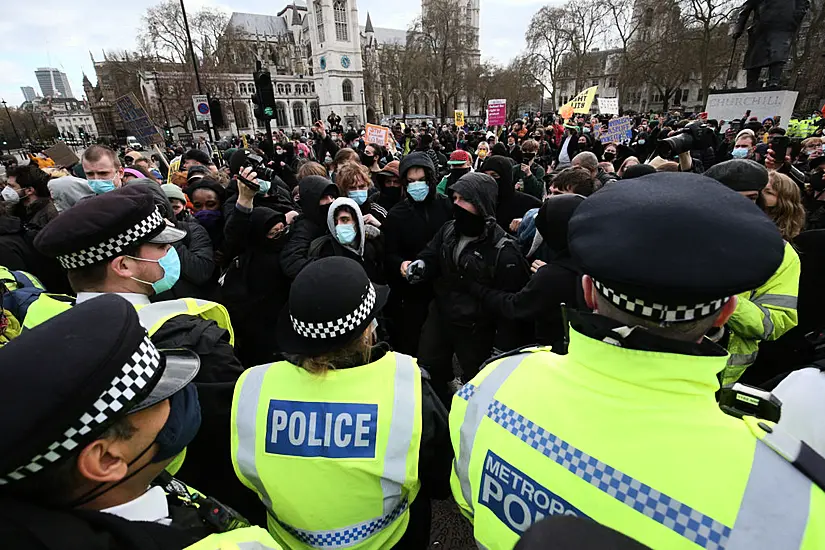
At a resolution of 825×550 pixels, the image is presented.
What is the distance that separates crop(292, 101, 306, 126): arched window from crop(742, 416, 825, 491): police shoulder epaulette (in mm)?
78607

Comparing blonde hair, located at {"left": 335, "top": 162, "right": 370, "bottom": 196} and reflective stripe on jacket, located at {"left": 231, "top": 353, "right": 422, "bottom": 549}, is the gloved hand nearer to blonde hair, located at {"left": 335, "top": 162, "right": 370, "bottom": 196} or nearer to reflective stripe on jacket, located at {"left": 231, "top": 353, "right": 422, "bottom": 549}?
blonde hair, located at {"left": 335, "top": 162, "right": 370, "bottom": 196}

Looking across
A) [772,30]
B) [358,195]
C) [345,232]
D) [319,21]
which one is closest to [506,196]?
[358,195]

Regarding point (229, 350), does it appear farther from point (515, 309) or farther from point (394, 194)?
point (394, 194)

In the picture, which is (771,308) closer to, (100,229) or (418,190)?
(418,190)

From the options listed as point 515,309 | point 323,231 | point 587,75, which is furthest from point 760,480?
point 587,75

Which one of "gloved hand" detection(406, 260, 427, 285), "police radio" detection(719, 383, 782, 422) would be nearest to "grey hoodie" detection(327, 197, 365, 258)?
"gloved hand" detection(406, 260, 427, 285)

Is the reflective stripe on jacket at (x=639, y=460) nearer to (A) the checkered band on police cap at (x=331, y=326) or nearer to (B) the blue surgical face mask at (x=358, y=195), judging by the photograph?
(A) the checkered band on police cap at (x=331, y=326)

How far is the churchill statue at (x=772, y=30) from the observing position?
1287cm

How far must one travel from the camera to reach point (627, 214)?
939 mm

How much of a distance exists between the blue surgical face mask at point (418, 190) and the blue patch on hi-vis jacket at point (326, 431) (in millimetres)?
2779

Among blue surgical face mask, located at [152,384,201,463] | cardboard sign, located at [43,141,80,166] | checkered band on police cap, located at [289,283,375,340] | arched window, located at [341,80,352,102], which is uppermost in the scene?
arched window, located at [341,80,352,102]

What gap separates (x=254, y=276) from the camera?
3.36 metres

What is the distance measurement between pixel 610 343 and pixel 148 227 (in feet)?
6.49

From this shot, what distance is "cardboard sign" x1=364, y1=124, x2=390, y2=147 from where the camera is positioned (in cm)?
891
